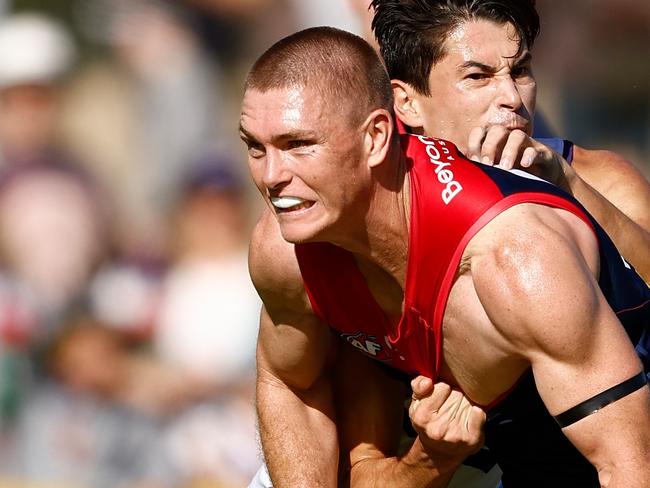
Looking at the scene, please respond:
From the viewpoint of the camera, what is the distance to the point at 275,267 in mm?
3598

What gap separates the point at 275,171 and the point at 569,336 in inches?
32.6

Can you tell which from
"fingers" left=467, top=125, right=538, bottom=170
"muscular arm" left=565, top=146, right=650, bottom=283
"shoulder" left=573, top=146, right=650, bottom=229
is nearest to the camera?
"fingers" left=467, top=125, right=538, bottom=170

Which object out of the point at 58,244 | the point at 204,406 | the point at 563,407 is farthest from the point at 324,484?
the point at 58,244

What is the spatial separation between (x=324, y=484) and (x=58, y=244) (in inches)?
106

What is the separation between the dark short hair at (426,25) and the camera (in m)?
3.98

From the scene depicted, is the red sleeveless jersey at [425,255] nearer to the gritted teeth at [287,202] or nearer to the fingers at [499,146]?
the fingers at [499,146]

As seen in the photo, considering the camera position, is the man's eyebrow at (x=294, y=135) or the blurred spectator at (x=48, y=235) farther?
the blurred spectator at (x=48, y=235)

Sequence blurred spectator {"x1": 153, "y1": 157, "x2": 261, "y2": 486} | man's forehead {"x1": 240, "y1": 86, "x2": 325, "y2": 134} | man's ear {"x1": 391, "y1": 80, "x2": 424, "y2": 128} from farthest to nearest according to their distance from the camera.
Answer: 1. blurred spectator {"x1": 153, "y1": 157, "x2": 261, "y2": 486}
2. man's ear {"x1": 391, "y1": 80, "x2": 424, "y2": 128}
3. man's forehead {"x1": 240, "y1": 86, "x2": 325, "y2": 134}

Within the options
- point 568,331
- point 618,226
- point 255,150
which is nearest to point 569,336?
point 568,331

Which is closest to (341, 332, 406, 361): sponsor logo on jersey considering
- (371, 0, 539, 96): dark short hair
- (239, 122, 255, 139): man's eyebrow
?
(239, 122, 255, 139): man's eyebrow

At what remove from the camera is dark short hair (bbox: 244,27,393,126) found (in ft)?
10.4

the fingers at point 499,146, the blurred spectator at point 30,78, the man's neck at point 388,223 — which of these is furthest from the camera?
the blurred spectator at point 30,78

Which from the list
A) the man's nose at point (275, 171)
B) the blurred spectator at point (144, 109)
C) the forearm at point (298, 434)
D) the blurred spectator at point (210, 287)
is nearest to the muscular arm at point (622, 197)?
the forearm at point (298, 434)

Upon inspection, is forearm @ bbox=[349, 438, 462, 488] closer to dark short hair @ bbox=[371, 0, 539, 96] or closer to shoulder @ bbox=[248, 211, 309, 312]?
shoulder @ bbox=[248, 211, 309, 312]
